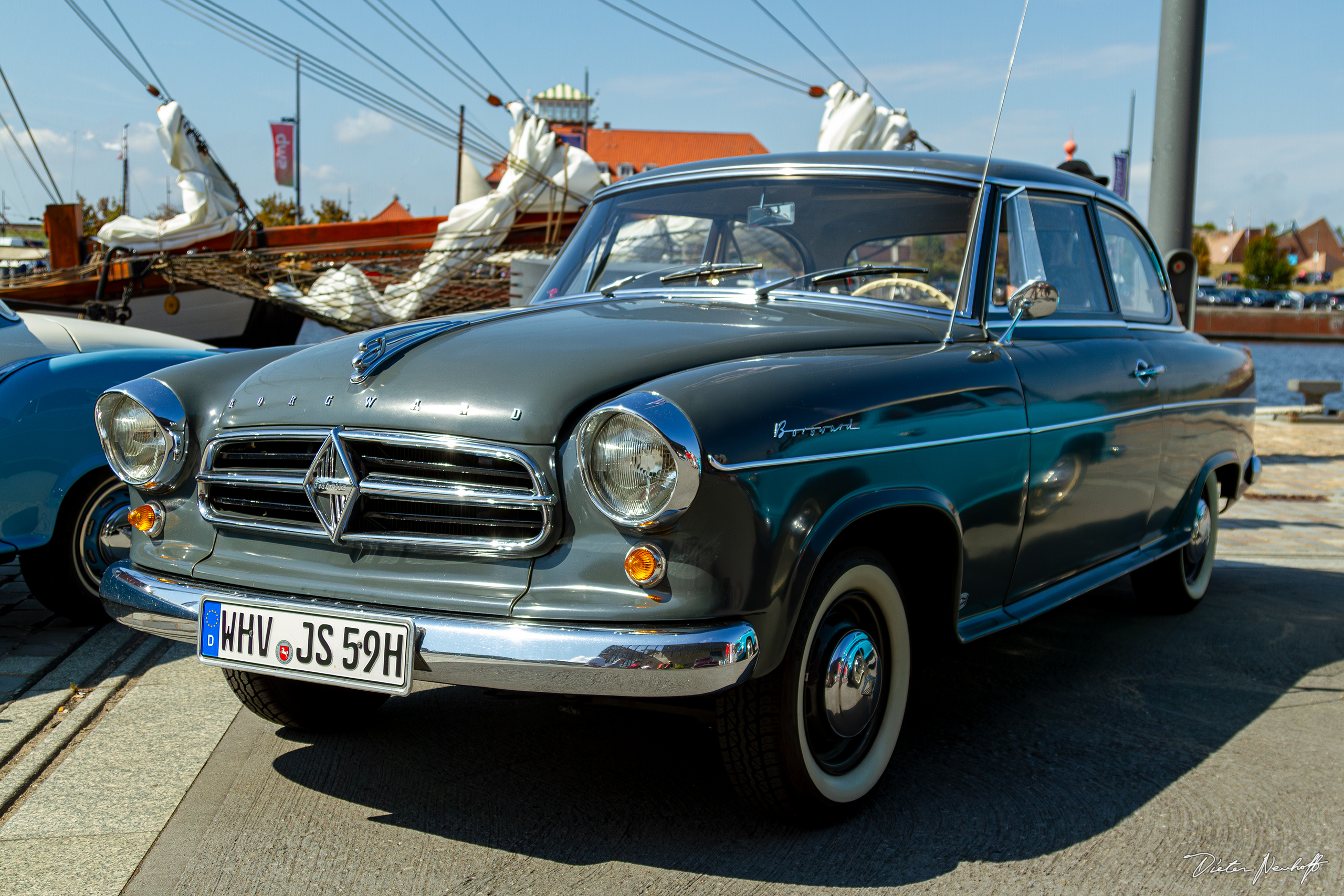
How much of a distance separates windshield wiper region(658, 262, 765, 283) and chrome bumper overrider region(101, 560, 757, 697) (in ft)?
5.57

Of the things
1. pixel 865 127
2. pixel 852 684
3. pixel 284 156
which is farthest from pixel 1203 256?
pixel 852 684

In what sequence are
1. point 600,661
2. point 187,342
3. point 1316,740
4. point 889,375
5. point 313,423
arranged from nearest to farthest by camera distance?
point 600,661
point 313,423
point 889,375
point 1316,740
point 187,342

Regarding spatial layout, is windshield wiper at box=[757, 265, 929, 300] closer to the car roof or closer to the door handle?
the car roof

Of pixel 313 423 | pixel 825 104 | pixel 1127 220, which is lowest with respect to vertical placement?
pixel 313 423

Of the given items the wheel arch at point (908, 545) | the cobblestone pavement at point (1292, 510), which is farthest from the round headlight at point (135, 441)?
the cobblestone pavement at point (1292, 510)

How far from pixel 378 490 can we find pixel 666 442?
2.26 feet

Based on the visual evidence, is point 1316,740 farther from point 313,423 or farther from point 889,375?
point 313,423

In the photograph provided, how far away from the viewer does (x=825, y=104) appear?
42.5ft

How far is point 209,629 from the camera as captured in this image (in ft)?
8.89

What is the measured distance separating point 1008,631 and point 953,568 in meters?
1.85

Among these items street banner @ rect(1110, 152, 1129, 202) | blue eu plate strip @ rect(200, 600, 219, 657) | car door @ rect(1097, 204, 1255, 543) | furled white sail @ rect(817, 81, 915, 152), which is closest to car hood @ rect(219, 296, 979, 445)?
blue eu plate strip @ rect(200, 600, 219, 657)

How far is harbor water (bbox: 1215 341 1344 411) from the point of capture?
94.7 feet

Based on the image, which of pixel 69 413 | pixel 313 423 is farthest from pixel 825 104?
pixel 313 423

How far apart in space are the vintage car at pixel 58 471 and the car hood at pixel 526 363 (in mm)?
1471
